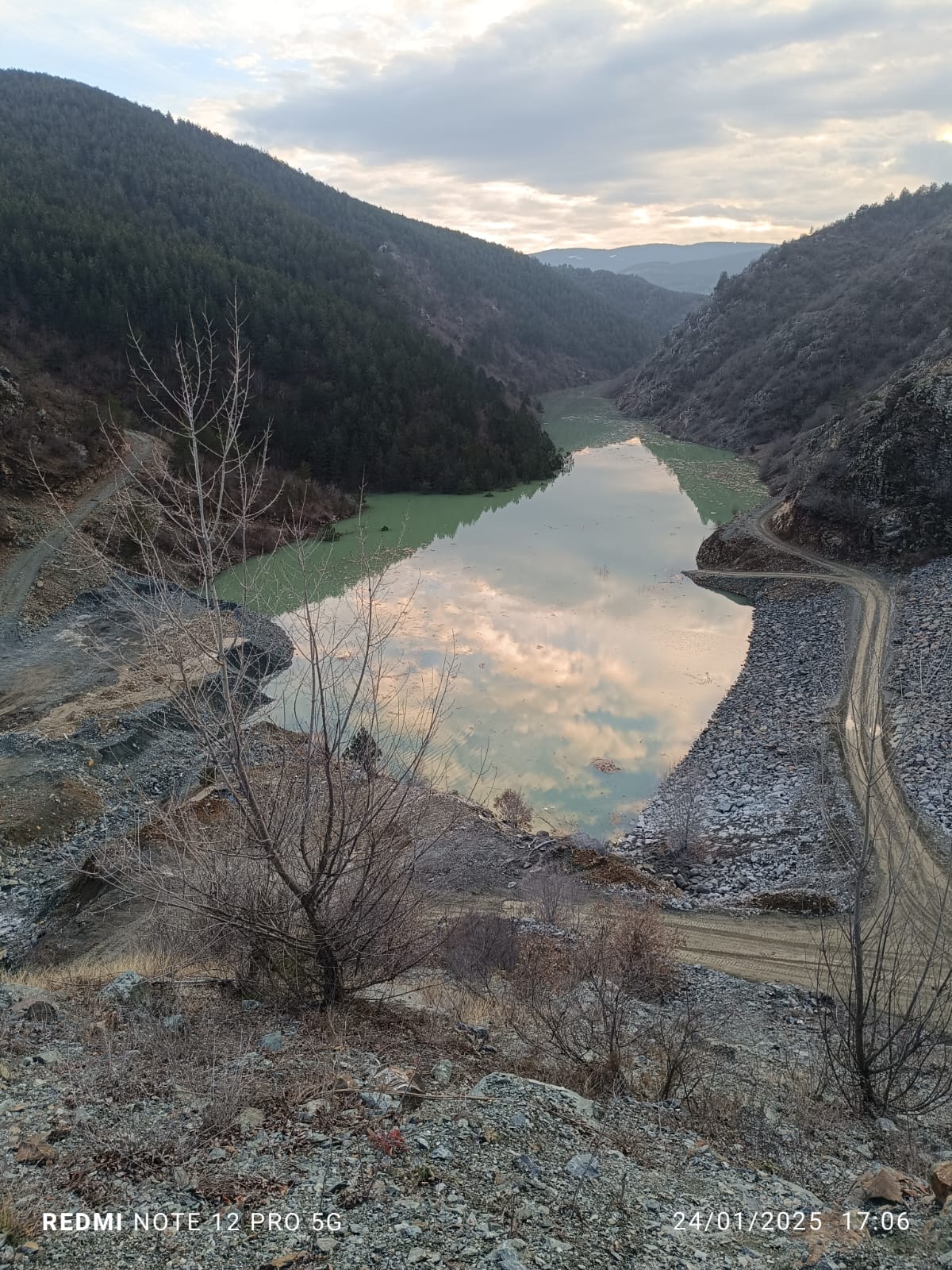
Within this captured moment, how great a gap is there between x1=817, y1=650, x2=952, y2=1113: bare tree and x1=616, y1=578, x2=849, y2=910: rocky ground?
597 millimetres

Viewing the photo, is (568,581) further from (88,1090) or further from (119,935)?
(88,1090)

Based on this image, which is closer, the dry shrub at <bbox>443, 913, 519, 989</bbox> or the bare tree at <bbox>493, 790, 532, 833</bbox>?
the dry shrub at <bbox>443, 913, 519, 989</bbox>

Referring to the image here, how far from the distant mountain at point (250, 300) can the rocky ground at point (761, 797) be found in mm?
20810

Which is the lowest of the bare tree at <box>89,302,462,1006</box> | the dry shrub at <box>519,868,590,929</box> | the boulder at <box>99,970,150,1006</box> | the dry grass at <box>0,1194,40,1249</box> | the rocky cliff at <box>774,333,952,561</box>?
the dry shrub at <box>519,868,590,929</box>

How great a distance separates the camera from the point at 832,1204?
453 centimetres

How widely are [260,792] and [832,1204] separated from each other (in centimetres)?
530

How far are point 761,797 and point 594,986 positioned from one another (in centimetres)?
903

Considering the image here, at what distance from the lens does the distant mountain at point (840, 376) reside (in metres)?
26.9

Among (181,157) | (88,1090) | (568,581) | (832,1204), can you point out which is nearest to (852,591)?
(568,581)

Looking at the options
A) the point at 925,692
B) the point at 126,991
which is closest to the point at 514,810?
the point at 126,991

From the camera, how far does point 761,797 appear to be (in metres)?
14.4

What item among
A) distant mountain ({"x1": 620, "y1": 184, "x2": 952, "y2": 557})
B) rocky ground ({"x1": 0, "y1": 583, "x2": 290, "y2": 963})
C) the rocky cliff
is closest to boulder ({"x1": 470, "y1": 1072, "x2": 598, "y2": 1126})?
rocky ground ({"x1": 0, "y1": 583, "x2": 290, "y2": 963})

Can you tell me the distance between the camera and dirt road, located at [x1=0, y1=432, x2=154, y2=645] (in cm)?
1947
